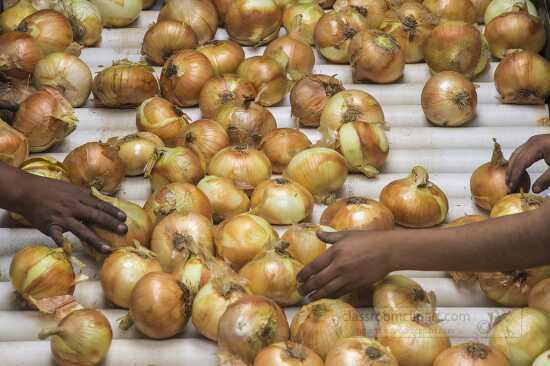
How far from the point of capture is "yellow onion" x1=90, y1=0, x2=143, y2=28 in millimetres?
3312

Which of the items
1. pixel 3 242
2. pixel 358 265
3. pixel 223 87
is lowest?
pixel 3 242

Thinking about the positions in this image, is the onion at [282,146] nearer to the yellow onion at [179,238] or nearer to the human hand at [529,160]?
the yellow onion at [179,238]

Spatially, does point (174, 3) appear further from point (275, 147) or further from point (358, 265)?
point (358, 265)

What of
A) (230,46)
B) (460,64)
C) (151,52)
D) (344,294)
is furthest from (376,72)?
(344,294)

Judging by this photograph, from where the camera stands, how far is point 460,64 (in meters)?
3.03

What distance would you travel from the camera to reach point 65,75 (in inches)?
116

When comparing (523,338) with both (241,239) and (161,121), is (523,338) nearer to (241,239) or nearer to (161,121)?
(241,239)

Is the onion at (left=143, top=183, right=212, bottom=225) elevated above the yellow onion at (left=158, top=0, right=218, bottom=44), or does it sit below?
below

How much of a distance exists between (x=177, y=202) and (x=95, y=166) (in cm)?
29

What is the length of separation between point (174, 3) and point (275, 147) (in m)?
0.84

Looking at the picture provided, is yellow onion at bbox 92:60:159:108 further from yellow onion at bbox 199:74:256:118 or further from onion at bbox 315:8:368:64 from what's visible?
onion at bbox 315:8:368:64

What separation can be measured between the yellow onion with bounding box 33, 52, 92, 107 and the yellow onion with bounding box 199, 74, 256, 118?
390mm

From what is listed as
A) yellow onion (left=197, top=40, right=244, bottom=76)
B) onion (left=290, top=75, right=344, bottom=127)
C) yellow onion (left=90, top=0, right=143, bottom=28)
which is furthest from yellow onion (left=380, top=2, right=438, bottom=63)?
yellow onion (left=90, top=0, right=143, bottom=28)

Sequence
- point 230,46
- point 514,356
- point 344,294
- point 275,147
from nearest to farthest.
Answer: point 514,356 < point 344,294 < point 275,147 < point 230,46
